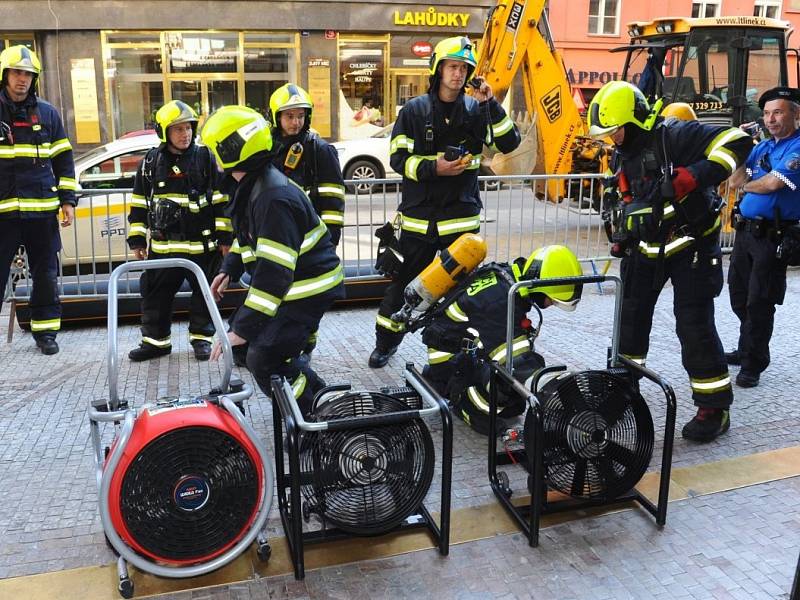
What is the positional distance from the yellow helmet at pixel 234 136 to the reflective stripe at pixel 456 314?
1.39 m

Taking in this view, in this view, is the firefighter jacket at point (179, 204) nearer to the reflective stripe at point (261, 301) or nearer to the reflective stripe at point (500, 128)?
the reflective stripe at point (500, 128)

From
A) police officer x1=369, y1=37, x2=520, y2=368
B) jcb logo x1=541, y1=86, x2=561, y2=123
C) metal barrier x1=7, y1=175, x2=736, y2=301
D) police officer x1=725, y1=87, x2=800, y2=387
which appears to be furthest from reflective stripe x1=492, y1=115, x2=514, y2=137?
jcb logo x1=541, y1=86, x2=561, y2=123

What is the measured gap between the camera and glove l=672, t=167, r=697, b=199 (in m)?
3.71

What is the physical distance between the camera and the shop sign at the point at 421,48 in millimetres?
19453

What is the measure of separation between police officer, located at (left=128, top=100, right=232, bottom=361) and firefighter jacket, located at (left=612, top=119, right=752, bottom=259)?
294 centimetres

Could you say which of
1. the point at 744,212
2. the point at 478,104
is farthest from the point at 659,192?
the point at 478,104

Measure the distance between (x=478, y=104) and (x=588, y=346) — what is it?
2047 mm

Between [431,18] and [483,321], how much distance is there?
16972 mm

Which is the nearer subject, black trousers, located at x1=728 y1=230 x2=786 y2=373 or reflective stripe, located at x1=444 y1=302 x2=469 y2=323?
reflective stripe, located at x1=444 y1=302 x2=469 y2=323

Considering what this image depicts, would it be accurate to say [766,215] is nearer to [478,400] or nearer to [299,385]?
[478,400]

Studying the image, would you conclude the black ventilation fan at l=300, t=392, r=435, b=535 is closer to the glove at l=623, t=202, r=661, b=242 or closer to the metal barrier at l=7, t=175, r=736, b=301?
the glove at l=623, t=202, r=661, b=242

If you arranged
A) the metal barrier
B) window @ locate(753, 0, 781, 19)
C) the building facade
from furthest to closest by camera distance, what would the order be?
window @ locate(753, 0, 781, 19)
the building facade
the metal barrier

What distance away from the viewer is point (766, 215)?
185 inches

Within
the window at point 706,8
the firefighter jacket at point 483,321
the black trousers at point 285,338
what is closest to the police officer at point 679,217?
the firefighter jacket at point 483,321
